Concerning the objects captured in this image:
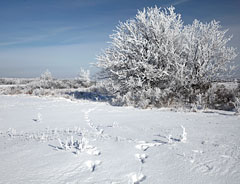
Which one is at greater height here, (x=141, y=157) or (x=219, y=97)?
(x=219, y=97)

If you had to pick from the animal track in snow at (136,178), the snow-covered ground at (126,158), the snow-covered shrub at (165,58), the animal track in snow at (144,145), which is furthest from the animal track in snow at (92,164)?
the snow-covered shrub at (165,58)

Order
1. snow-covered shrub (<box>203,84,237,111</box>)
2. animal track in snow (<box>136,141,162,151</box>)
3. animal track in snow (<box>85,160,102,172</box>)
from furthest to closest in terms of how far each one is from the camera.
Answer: snow-covered shrub (<box>203,84,237,111</box>) < animal track in snow (<box>136,141,162,151</box>) < animal track in snow (<box>85,160,102,172</box>)

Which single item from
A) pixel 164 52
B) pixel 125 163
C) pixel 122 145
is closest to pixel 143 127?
pixel 122 145

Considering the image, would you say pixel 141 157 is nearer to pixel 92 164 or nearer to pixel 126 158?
pixel 126 158

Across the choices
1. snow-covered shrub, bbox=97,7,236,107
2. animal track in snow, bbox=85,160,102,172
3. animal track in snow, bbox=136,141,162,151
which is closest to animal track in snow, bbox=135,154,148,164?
animal track in snow, bbox=136,141,162,151

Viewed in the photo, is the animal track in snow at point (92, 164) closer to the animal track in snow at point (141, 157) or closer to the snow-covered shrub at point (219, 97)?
the animal track in snow at point (141, 157)

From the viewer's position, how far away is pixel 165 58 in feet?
29.6

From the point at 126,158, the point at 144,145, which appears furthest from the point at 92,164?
the point at 144,145

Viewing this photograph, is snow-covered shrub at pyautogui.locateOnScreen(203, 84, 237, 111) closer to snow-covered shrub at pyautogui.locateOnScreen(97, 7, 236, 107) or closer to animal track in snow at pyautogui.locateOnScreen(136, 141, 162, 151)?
snow-covered shrub at pyautogui.locateOnScreen(97, 7, 236, 107)

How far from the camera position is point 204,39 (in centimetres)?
898

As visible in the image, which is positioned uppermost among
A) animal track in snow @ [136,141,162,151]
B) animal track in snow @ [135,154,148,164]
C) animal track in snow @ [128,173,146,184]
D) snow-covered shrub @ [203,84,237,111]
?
snow-covered shrub @ [203,84,237,111]

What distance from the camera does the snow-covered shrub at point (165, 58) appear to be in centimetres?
872

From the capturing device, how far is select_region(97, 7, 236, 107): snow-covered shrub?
8.72 metres

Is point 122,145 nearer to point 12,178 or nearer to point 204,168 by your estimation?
point 204,168
